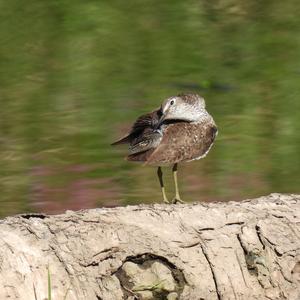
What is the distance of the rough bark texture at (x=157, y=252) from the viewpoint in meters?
7.97

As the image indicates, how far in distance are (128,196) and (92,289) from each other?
2.94 m

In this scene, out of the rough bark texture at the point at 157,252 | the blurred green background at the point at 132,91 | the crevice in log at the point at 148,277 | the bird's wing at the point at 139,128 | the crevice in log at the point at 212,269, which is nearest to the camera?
the rough bark texture at the point at 157,252

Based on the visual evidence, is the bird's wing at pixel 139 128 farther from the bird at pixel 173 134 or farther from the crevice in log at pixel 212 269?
the crevice in log at pixel 212 269

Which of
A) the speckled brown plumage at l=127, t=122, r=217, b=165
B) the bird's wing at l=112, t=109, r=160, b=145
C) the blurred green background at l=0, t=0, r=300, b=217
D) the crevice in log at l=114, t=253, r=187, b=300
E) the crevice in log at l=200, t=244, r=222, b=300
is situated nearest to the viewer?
the crevice in log at l=114, t=253, r=187, b=300

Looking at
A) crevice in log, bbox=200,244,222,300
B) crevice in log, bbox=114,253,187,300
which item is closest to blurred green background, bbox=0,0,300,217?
crevice in log, bbox=200,244,222,300

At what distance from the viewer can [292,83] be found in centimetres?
1239

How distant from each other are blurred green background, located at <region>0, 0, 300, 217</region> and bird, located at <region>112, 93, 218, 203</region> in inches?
59.7

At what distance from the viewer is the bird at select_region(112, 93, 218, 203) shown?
911 centimetres

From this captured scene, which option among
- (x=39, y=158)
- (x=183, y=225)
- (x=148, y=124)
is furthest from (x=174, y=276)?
(x=39, y=158)

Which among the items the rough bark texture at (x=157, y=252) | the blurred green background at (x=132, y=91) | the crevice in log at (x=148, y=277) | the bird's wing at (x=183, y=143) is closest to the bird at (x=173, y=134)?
the bird's wing at (x=183, y=143)

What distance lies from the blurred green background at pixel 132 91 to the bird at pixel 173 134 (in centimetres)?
152

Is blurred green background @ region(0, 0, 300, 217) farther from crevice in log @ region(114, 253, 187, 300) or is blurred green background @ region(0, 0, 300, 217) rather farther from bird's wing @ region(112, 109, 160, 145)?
crevice in log @ region(114, 253, 187, 300)

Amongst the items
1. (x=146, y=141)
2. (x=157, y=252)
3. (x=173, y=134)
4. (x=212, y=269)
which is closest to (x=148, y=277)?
(x=157, y=252)

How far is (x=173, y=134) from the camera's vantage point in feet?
30.5
